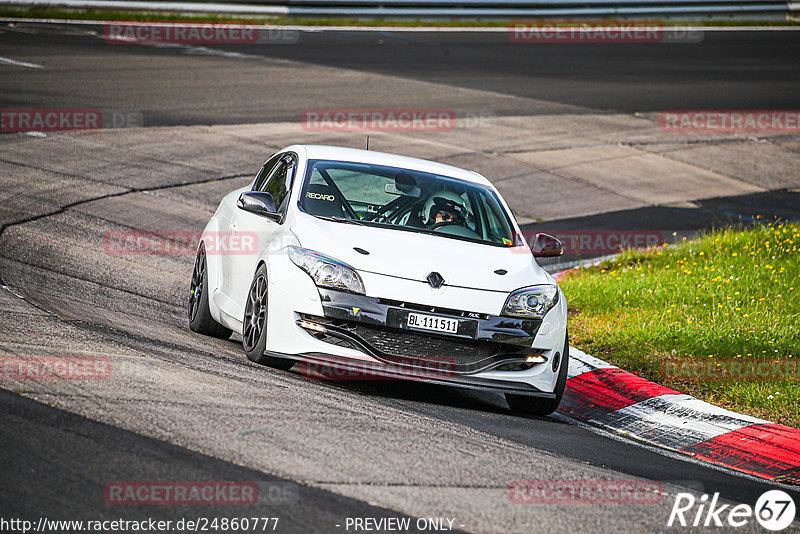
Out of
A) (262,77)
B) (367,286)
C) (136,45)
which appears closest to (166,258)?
(367,286)

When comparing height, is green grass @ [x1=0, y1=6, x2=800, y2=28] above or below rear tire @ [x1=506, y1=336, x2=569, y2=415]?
above

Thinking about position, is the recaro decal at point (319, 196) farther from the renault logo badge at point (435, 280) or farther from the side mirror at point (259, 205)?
Answer: the renault logo badge at point (435, 280)

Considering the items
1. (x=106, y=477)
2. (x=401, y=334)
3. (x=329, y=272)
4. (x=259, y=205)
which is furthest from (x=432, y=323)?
(x=106, y=477)

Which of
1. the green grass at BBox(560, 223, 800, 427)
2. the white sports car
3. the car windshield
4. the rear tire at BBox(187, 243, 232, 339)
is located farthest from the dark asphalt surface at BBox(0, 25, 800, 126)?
the white sports car

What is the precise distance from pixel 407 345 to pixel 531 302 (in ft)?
3.14

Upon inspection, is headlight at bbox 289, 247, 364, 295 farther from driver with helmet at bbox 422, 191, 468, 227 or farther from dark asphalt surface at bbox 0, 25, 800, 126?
dark asphalt surface at bbox 0, 25, 800, 126

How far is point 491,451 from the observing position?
6.27m

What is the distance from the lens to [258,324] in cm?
775

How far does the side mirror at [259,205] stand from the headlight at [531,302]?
1848mm

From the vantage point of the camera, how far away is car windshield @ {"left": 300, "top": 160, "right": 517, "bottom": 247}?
27.3 feet

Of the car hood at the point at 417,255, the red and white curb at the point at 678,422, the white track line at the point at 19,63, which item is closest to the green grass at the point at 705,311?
the red and white curb at the point at 678,422

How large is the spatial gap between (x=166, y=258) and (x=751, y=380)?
240 inches

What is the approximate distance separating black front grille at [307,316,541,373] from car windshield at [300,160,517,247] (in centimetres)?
108

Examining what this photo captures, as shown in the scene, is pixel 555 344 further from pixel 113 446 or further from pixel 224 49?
pixel 224 49
